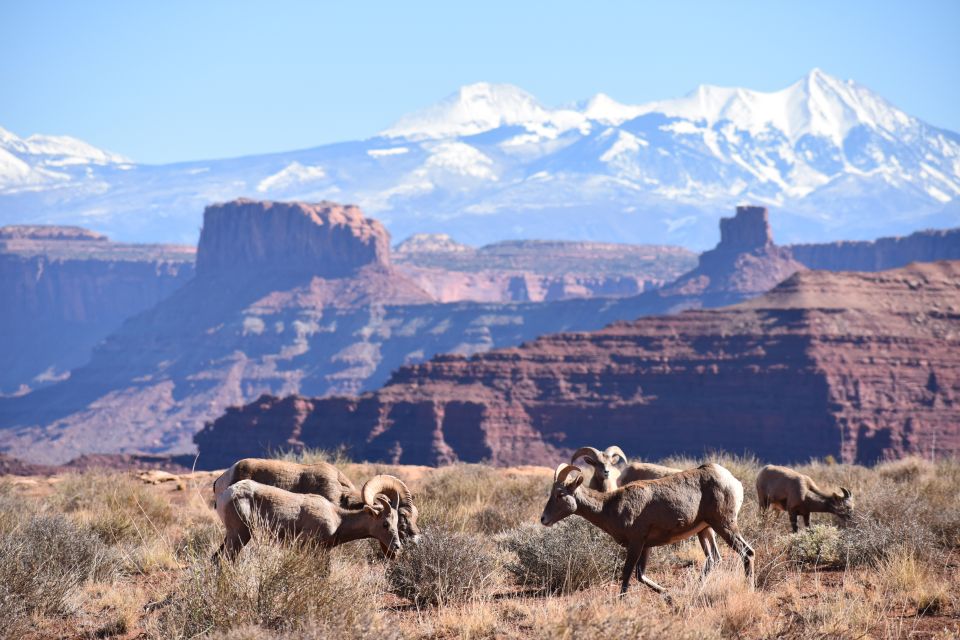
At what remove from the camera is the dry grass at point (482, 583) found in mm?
11836

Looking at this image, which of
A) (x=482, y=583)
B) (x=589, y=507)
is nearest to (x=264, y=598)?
(x=482, y=583)

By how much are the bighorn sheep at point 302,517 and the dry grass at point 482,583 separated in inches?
14.9

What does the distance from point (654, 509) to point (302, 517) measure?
3.54 meters

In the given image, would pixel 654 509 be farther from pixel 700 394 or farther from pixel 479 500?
pixel 700 394

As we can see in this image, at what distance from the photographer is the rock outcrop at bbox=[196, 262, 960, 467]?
105 metres

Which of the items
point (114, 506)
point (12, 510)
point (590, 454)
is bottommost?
point (114, 506)

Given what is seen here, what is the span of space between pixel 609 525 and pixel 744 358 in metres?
98.7

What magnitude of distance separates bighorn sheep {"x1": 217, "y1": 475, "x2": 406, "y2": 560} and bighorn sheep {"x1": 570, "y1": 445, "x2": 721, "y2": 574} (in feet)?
6.86

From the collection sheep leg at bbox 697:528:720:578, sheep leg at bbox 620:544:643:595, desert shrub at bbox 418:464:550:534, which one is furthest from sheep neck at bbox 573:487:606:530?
desert shrub at bbox 418:464:550:534

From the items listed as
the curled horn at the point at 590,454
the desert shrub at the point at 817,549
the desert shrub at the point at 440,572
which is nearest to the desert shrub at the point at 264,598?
the desert shrub at the point at 440,572

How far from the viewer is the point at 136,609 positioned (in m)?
13.9

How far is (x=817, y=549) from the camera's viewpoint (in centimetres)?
1616

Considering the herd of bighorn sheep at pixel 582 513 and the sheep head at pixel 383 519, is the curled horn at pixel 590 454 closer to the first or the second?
Result: the herd of bighorn sheep at pixel 582 513

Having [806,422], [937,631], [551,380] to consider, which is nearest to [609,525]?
[937,631]
